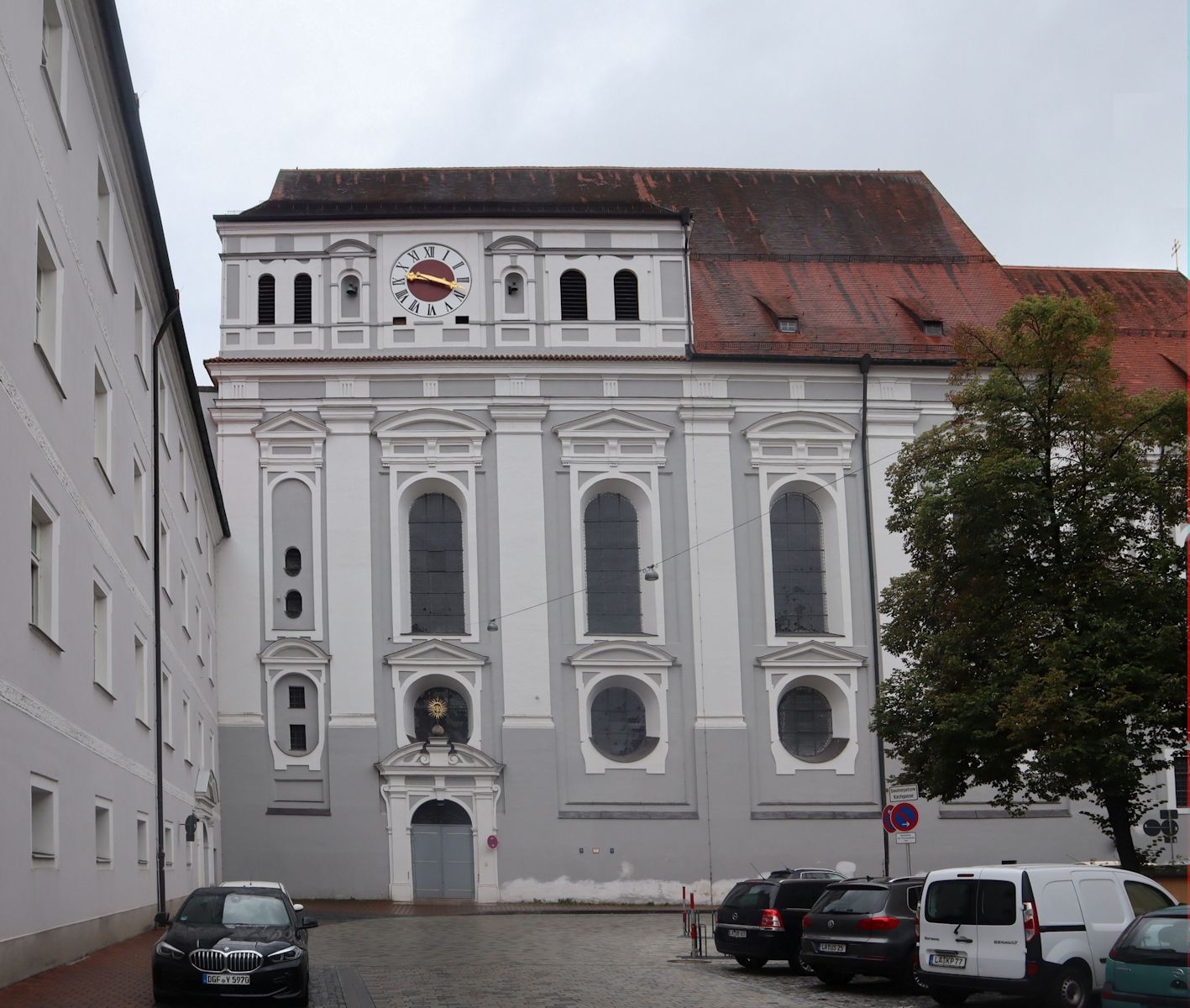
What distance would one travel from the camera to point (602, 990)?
18562 millimetres

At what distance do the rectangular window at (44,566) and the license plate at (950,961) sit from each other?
10368 millimetres

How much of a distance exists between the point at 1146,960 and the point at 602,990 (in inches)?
284

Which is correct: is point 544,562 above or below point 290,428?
below

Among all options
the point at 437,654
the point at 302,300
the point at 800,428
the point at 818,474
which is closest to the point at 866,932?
the point at 437,654

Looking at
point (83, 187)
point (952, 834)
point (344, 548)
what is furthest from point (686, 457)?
point (83, 187)

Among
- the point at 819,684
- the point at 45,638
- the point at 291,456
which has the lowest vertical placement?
the point at 45,638

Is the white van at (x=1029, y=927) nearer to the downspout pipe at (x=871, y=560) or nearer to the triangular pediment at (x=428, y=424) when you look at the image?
the downspout pipe at (x=871, y=560)

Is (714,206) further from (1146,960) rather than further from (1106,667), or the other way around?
(1146,960)

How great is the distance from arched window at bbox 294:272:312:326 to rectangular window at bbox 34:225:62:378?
26094mm

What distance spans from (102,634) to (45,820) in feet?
15.9

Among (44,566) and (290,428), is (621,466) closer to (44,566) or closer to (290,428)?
(290,428)

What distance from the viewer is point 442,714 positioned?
4269 centimetres

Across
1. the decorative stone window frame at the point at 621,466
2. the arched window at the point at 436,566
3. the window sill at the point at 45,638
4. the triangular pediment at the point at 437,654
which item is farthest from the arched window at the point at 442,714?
the window sill at the point at 45,638

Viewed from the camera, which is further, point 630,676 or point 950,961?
point 630,676
